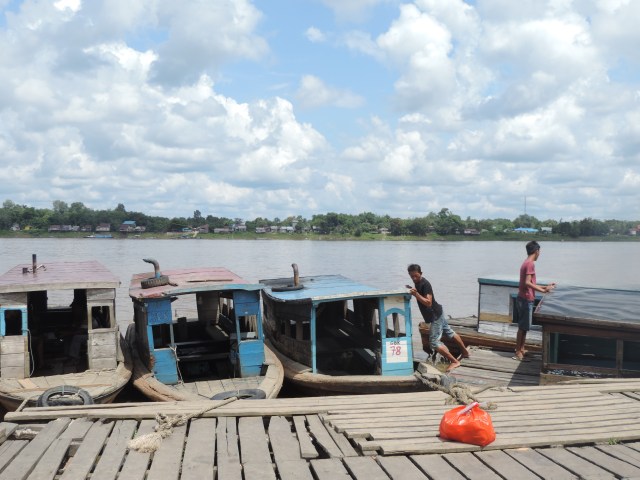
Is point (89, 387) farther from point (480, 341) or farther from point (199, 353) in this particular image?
point (480, 341)

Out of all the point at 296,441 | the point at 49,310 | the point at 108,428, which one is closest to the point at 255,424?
the point at 296,441

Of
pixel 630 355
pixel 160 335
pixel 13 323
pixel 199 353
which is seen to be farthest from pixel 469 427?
pixel 13 323

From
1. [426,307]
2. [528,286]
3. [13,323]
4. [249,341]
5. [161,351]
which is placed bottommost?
[161,351]

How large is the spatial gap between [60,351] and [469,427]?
34.2 ft

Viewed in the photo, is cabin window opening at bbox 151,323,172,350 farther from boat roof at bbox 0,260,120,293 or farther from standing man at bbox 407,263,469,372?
standing man at bbox 407,263,469,372

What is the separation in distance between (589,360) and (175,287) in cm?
660

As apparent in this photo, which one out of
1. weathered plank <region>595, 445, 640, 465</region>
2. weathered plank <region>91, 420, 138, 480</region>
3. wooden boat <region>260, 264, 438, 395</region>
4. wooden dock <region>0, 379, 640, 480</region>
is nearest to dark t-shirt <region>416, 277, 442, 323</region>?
wooden boat <region>260, 264, 438, 395</region>

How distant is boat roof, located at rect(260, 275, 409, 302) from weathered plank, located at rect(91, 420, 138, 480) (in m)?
5.08

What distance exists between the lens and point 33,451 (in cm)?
515

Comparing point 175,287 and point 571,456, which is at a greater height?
point 175,287

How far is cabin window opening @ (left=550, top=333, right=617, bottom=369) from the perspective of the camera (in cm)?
919

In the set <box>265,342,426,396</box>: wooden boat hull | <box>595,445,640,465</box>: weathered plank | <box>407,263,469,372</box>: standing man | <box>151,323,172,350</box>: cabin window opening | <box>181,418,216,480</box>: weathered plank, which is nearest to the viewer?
<box>181,418,216,480</box>: weathered plank

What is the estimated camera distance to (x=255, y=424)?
5.86 meters

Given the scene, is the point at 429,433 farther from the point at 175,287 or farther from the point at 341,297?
the point at 175,287
